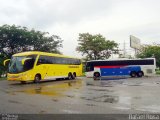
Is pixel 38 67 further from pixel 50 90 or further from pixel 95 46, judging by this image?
pixel 95 46

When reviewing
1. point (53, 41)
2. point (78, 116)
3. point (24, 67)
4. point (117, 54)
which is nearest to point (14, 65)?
point (24, 67)

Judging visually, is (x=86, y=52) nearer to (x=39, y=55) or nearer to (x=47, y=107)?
(x=39, y=55)

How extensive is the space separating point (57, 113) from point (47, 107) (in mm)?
1467

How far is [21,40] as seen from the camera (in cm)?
4912

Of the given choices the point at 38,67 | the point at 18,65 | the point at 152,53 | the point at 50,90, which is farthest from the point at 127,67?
the point at 152,53

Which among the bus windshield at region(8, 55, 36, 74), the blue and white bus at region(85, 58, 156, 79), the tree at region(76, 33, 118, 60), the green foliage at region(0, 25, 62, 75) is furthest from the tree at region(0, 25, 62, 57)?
the bus windshield at region(8, 55, 36, 74)

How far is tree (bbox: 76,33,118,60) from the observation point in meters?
57.9

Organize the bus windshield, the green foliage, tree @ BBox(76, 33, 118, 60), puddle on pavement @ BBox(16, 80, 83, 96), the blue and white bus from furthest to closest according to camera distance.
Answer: tree @ BBox(76, 33, 118, 60)
the green foliage
the blue and white bus
the bus windshield
puddle on pavement @ BBox(16, 80, 83, 96)

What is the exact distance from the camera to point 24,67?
86.8 feet

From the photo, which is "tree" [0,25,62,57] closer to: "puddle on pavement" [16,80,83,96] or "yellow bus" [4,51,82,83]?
"yellow bus" [4,51,82,83]

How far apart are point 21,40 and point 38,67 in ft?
72.5

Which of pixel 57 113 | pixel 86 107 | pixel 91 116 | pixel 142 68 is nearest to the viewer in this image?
pixel 91 116

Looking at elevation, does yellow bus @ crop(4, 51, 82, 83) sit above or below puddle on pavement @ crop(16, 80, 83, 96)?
above

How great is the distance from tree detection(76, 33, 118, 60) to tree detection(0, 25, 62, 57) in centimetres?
786
